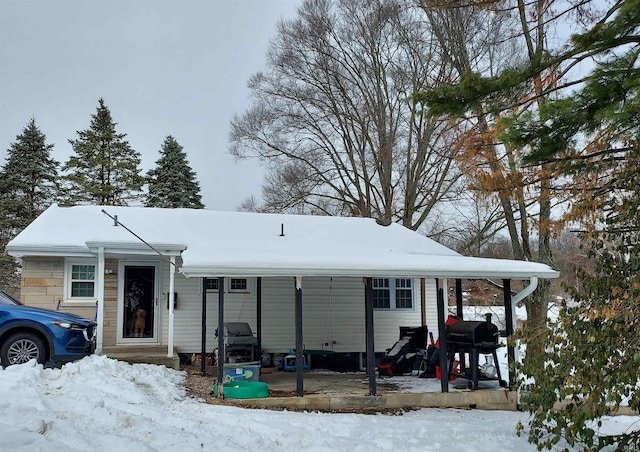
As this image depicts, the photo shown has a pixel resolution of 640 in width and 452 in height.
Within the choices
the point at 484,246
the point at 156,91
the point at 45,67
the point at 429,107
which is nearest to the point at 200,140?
the point at 156,91

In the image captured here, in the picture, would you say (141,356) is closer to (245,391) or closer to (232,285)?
(245,391)

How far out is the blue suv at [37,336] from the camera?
9461 mm

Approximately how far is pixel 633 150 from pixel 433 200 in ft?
58.8

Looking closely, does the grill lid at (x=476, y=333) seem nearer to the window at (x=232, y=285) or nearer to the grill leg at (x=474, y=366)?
the grill leg at (x=474, y=366)

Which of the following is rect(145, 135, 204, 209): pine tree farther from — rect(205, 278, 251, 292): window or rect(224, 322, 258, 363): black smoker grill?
rect(224, 322, 258, 363): black smoker grill

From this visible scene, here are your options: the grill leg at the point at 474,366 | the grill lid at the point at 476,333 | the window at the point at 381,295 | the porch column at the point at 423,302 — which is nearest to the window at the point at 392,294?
the window at the point at 381,295

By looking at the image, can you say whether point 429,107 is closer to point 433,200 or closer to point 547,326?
point 547,326

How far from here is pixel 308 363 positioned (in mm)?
13812

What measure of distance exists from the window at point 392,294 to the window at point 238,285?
3491 mm

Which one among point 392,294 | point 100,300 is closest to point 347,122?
point 392,294

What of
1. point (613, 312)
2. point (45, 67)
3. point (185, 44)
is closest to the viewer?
point (613, 312)

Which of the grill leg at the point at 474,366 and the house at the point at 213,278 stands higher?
the house at the point at 213,278

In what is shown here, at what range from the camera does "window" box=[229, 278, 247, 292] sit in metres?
14.4

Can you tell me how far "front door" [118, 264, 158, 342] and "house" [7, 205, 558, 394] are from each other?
0.08ft
